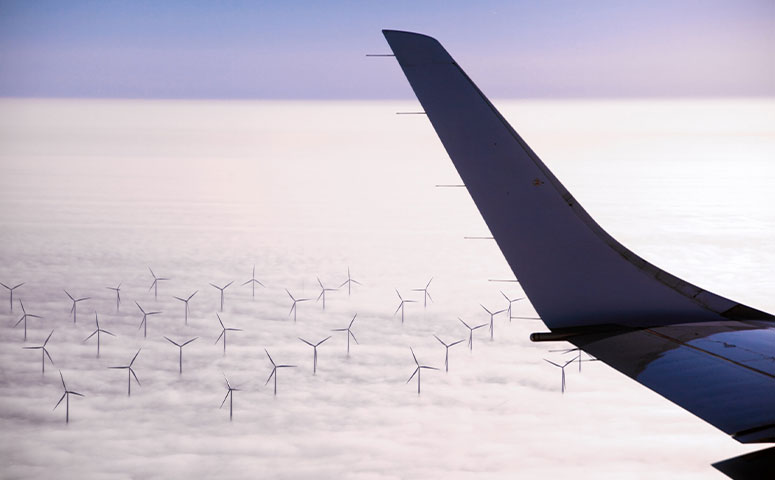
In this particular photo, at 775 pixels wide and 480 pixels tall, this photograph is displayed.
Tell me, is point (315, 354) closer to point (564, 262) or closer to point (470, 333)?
point (470, 333)

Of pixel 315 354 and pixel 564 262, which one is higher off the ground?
pixel 564 262

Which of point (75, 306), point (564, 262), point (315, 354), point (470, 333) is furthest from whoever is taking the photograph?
point (75, 306)

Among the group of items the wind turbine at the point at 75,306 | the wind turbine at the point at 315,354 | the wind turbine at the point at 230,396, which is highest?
the wind turbine at the point at 75,306

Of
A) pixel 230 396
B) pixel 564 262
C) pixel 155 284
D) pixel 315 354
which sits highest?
pixel 564 262

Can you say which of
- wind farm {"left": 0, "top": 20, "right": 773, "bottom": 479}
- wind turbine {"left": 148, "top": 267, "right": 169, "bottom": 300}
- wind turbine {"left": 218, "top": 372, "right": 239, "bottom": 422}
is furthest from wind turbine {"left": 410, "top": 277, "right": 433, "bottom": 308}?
wind turbine {"left": 218, "top": 372, "right": 239, "bottom": 422}

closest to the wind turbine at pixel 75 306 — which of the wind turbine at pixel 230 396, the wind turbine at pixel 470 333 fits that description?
the wind turbine at pixel 230 396

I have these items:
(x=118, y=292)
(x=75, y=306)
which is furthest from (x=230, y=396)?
(x=118, y=292)

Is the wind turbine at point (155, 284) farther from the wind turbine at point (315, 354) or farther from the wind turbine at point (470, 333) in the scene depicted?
the wind turbine at point (470, 333)

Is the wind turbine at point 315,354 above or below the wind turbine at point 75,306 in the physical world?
below

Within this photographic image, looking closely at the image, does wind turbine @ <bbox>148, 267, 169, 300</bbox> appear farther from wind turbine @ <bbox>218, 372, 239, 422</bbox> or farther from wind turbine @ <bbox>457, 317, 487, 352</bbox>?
wind turbine @ <bbox>457, 317, 487, 352</bbox>
